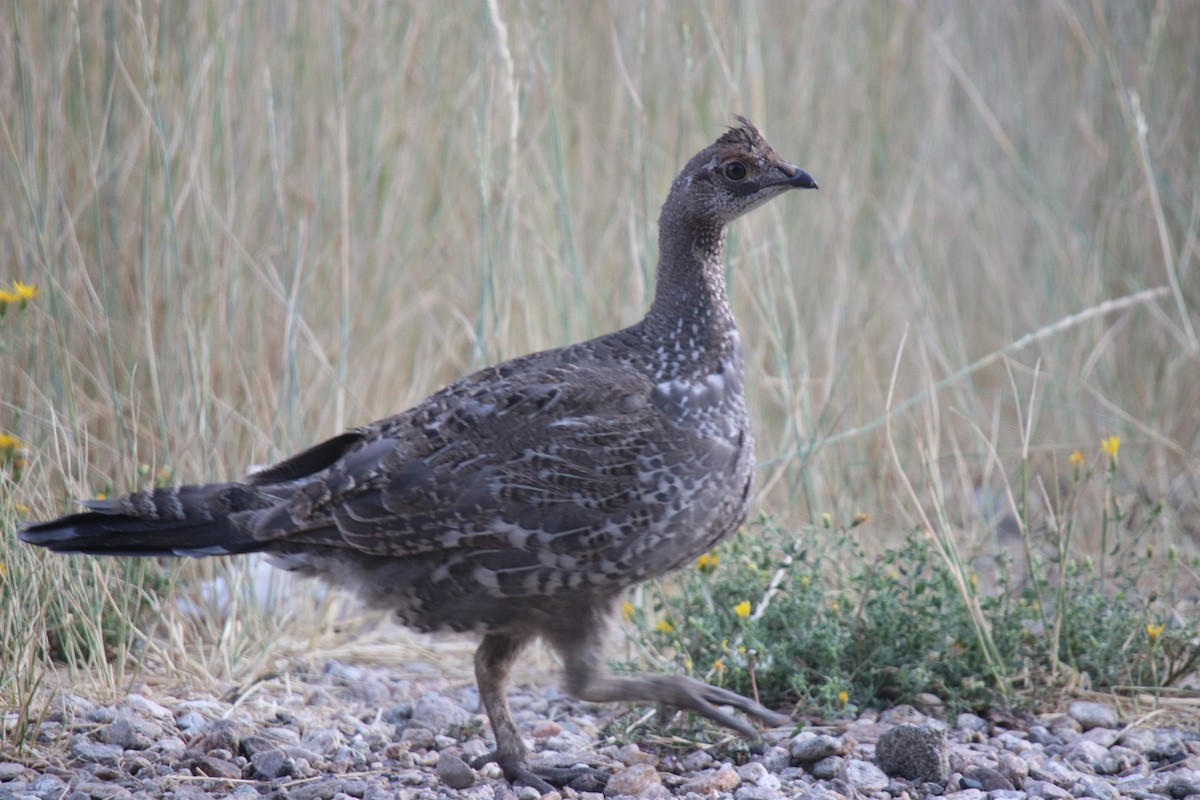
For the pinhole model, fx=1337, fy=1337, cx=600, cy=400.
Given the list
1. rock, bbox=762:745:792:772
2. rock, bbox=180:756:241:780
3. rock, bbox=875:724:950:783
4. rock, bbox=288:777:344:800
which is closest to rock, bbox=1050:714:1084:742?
rock, bbox=875:724:950:783

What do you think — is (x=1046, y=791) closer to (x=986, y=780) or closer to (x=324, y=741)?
(x=986, y=780)

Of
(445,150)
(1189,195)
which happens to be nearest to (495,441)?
(445,150)

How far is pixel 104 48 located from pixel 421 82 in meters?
1.26

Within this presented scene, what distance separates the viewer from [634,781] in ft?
10.6

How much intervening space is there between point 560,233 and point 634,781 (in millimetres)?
2766

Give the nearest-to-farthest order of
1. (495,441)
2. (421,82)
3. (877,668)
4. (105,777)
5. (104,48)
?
(105,777) < (495,441) < (877,668) < (104,48) < (421,82)

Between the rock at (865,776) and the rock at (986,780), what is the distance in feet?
0.67

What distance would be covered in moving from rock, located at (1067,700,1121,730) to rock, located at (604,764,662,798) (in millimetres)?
1254

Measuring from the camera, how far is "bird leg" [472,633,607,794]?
3.40m

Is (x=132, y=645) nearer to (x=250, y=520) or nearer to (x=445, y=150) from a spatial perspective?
(x=250, y=520)

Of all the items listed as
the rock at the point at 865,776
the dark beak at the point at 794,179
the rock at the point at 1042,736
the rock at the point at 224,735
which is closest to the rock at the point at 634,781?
the rock at the point at 865,776

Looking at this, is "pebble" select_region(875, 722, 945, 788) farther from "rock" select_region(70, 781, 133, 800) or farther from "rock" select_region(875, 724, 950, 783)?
"rock" select_region(70, 781, 133, 800)

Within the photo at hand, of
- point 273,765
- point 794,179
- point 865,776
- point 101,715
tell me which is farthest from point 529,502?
point 101,715

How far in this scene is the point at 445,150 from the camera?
5.55m
